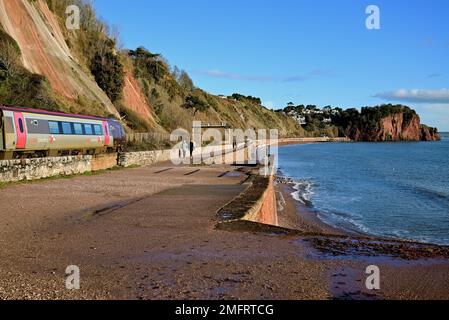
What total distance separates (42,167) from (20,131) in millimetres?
1731

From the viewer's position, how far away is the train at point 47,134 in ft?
59.0

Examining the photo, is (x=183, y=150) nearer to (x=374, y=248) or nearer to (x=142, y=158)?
(x=142, y=158)

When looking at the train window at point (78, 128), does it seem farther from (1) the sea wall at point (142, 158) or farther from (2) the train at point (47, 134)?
(1) the sea wall at point (142, 158)

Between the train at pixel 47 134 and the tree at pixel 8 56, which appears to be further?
the tree at pixel 8 56

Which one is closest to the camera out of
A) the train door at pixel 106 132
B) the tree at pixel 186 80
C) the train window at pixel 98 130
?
the train window at pixel 98 130

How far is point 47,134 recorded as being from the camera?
20.7 meters

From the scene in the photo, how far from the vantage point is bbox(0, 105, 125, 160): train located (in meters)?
18.0

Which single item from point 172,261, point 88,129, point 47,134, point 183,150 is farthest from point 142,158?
point 172,261

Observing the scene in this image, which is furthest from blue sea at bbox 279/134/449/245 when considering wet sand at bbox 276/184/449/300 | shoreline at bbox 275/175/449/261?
wet sand at bbox 276/184/449/300

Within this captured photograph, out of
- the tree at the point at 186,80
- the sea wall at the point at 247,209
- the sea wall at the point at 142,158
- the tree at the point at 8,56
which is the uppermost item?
the tree at the point at 186,80

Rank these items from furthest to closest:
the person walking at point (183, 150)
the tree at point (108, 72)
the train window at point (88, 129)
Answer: the tree at point (108, 72)
the person walking at point (183, 150)
the train window at point (88, 129)

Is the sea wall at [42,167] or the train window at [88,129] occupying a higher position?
the train window at [88,129]

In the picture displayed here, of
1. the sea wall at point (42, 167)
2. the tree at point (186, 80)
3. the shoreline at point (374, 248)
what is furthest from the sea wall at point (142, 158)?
the tree at point (186, 80)

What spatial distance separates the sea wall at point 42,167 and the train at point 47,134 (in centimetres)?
126
